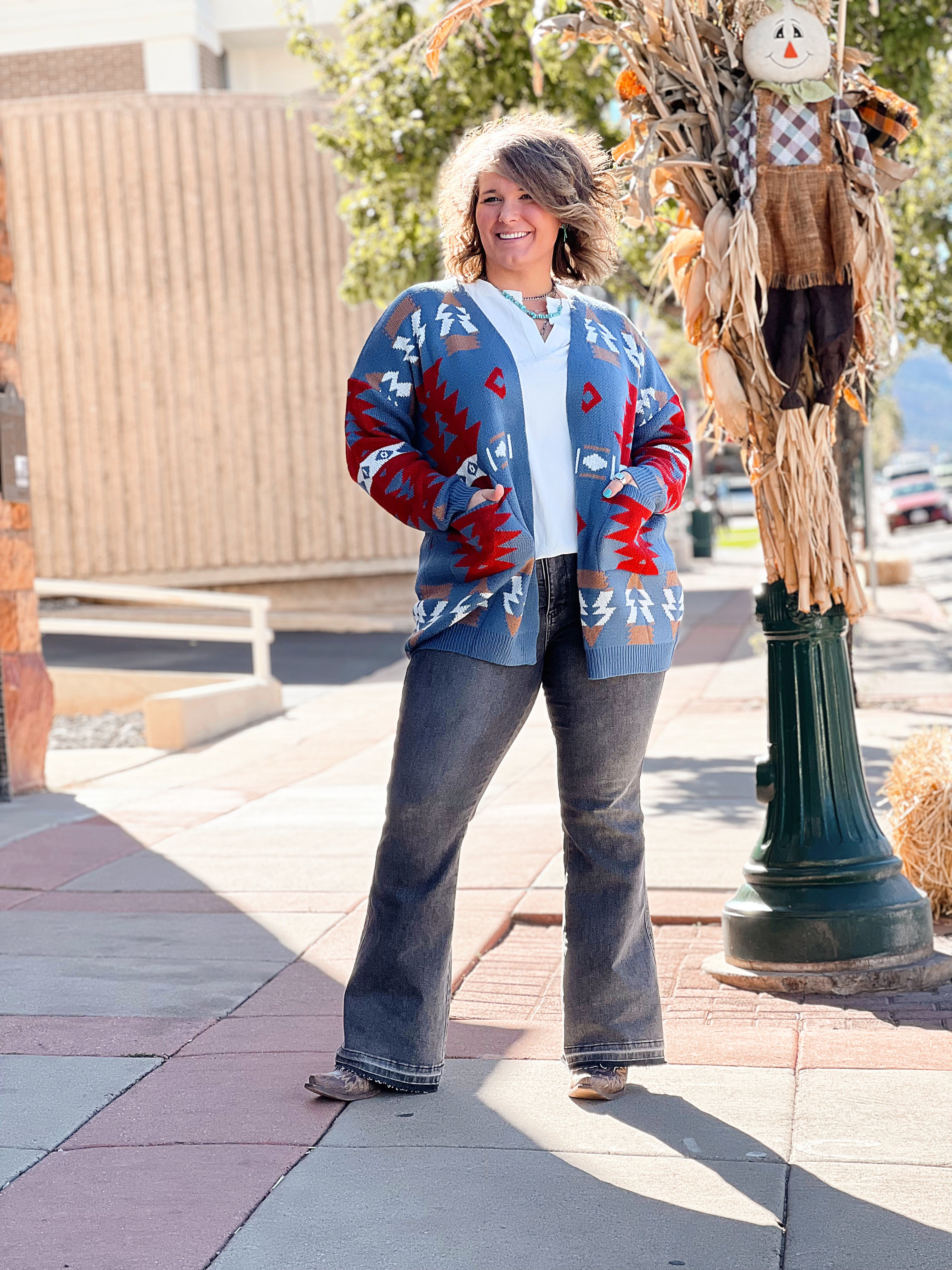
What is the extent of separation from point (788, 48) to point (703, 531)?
88.8 feet

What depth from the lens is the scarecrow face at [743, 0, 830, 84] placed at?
13.5ft

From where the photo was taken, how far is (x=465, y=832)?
3.12 meters

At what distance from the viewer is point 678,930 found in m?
4.84

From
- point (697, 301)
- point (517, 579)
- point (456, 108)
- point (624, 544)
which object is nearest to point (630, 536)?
point (624, 544)

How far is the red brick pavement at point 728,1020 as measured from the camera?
11.8 feet

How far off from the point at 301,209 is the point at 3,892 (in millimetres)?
13522

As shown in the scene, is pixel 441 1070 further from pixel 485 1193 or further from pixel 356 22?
pixel 356 22

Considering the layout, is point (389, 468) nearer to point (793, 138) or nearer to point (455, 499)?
point (455, 499)

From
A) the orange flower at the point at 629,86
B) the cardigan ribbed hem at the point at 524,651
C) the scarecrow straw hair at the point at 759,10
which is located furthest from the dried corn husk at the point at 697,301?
the cardigan ribbed hem at the point at 524,651

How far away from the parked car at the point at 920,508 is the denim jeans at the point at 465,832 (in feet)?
129

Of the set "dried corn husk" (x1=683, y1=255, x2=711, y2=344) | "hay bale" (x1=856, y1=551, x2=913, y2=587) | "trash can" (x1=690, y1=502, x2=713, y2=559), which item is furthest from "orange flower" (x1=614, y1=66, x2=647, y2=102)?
"trash can" (x1=690, y1=502, x2=713, y2=559)

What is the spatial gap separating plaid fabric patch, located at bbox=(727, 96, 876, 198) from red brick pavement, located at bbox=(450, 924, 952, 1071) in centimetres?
208

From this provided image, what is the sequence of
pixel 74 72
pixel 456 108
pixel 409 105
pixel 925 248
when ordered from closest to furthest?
pixel 456 108, pixel 409 105, pixel 925 248, pixel 74 72

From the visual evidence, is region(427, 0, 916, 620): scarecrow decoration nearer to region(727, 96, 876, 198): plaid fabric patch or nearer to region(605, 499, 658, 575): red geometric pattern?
region(727, 96, 876, 198): plaid fabric patch
